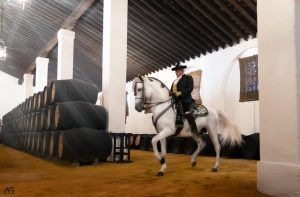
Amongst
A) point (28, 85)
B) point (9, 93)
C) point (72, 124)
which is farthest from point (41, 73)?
point (72, 124)

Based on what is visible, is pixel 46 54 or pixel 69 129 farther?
pixel 46 54

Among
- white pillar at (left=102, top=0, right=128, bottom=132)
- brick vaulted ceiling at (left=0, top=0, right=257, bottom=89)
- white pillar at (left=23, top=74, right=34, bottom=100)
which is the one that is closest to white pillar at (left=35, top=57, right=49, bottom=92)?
brick vaulted ceiling at (left=0, top=0, right=257, bottom=89)

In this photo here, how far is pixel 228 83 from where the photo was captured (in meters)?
11.5

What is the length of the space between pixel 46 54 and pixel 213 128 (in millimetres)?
12718

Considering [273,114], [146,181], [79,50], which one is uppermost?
[79,50]

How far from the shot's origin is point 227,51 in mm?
11484

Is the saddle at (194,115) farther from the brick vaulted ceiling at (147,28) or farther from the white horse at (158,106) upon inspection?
the brick vaulted ceiling at (147,28)

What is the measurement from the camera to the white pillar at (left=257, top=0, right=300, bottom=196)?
3.22m

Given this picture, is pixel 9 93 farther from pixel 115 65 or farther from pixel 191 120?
pixel 191 120

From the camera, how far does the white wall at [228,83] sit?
34.4 feet

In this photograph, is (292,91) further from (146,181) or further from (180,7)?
(180,7)

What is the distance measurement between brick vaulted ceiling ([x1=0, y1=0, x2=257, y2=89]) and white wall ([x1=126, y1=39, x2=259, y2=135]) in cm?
33

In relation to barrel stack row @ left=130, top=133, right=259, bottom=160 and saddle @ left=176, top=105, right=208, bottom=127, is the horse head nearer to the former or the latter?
saddle @ left=176, top=105, right=208, bottom=127

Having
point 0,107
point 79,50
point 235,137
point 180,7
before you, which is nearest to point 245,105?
point 180,7
